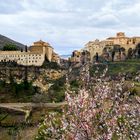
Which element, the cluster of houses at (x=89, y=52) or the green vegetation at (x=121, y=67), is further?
the cluster of houses at (x=89, y=52)

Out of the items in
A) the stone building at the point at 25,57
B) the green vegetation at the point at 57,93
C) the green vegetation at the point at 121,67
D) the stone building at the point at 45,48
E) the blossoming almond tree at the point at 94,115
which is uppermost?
the stone building at the point at 45,48

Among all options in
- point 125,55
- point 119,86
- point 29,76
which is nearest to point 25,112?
point 29,76

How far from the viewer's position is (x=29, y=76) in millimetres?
118688

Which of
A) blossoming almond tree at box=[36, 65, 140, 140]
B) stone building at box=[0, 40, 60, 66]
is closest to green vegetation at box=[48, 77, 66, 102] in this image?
stone building at box=[0, 40, 60, 66]

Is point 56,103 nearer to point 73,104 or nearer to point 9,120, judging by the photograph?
point 9,120

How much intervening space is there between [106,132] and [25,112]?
66.4 m

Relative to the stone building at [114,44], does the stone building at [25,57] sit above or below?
below

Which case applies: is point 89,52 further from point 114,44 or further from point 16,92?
point 16,92

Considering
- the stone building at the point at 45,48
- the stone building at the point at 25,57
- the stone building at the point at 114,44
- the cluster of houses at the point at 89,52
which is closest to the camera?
the stone building at the point at 25,57

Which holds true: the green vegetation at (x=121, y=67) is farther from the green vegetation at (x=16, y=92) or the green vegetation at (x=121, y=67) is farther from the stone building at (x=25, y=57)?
the green vegetation at (x=16, y=92)

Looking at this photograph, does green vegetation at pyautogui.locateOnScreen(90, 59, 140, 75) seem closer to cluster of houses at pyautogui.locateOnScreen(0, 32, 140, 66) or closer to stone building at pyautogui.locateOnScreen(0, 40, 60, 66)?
cluster of houses at pyautogui.locateOnScreen(0, 32, 140, 66)

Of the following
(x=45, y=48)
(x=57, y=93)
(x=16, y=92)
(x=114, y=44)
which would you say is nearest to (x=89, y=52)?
(x=114, y=44)

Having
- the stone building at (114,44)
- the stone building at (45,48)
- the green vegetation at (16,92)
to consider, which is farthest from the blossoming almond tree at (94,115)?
the stone building at (114,44)

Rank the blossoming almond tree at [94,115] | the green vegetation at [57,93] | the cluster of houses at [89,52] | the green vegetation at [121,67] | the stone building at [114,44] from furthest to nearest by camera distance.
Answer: the stone building at [114,44]
the cluster of houses at [89,52]
the green vegetation at [121,67]
the green vegetation at [57,93]
the blossoming almond tree at [94,115]
